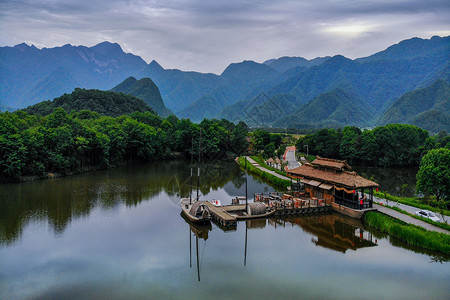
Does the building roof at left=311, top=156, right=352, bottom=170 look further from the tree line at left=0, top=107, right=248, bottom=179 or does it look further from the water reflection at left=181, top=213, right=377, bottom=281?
the tree line at left=0, top=107, right=248, bottom=179

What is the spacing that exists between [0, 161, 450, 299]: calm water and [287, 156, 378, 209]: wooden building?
6.81 ft

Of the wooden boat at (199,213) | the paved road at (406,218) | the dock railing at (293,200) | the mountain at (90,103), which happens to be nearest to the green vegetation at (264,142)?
the dock railing at (293,200)

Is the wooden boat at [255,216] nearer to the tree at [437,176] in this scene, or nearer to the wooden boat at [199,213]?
the wooden boat at [199,213]

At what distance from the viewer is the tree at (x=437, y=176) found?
2814 cm

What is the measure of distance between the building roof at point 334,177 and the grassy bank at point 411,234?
2.72 metres

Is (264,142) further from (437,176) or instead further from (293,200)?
(437,176)

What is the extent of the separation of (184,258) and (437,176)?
22825 mm

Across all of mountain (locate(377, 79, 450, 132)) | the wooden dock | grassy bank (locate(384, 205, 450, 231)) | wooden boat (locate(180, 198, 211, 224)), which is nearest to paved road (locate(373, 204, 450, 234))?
grassy bank (locate(384, 205, 450, 231))

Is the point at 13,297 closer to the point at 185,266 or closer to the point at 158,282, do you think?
the point at 158,282

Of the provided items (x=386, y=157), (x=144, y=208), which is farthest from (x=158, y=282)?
(x=386, y=157)

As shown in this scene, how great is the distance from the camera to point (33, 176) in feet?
139

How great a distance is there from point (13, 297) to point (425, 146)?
6190 centimetres

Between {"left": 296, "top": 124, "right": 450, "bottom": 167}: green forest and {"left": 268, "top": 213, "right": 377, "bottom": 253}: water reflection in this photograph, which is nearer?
→ {"left": 268, "top": 213, "right": 377, "bottom": 253}: water reflection

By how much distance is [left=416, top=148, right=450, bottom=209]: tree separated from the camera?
28.1m
